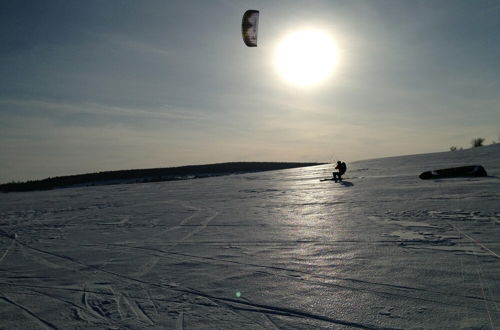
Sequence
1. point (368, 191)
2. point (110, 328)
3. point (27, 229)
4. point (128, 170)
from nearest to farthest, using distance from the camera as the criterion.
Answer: point (110, 328) < point (27, 229) < point (368, 191) < point (128, 170)

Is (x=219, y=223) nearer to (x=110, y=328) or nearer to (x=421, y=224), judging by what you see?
(x=421, y=224)

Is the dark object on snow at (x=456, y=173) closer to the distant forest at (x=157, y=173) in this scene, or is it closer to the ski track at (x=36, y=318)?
the ski track at (x=36, y=318)

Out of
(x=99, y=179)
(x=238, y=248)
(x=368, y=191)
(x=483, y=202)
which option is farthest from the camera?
(x=99, y=179)

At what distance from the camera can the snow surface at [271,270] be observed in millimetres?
3361

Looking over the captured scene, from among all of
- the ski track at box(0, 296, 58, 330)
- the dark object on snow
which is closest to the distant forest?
the dark object on snow

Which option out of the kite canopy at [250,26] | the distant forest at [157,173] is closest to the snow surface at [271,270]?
the kite canopy at [250,26]

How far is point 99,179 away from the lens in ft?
158

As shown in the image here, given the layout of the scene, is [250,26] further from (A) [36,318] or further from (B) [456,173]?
(A) [36,318]

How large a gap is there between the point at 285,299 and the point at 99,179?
4961cm

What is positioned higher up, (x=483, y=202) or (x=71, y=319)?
(x=483, y=202)

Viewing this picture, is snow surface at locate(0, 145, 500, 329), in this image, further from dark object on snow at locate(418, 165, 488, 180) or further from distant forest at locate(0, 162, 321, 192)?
distant forest at locate(0, 162, 321, 192)

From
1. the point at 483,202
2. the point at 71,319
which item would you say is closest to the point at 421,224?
the point at 483,202

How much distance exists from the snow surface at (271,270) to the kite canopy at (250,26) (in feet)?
24.8

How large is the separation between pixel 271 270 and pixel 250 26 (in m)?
11.0
